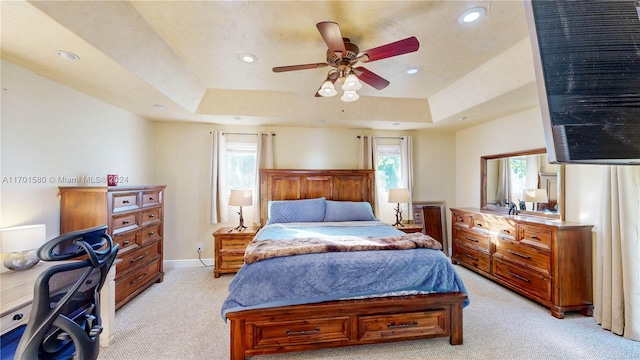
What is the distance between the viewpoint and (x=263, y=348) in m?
1.90

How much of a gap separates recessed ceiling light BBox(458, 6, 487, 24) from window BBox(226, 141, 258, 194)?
3.20 m

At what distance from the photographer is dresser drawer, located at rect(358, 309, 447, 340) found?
6.57ft

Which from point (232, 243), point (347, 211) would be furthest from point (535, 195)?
point (232, 243)

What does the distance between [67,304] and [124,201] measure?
1.76 meters

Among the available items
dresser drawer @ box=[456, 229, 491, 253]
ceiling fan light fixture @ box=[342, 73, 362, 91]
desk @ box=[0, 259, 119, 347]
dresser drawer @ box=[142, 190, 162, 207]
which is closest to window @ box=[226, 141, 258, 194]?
dresser drawer @ box=[142, 190, 162, 207]

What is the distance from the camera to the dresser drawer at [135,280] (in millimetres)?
2627

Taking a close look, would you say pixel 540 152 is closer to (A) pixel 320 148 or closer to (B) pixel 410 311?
(B) pixel 410 311

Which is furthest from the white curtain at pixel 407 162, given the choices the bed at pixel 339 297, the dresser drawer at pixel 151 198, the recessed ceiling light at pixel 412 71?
the dresser drawer at pixel 151 198

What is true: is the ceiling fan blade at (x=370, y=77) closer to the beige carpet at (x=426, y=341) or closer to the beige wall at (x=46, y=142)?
the beige carpet at (x=426, y=341)

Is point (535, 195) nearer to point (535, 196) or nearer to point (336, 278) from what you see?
point (535, 196)

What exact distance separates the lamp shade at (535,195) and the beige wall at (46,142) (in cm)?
534

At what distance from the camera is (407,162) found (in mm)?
4445

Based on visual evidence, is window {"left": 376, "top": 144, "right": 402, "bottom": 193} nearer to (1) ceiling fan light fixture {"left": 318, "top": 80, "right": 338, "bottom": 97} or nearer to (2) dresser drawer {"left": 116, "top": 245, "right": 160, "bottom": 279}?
(1) ceiling fan light fixture {"left": 318, "top": 80, "right": 338, "bottom": 97}

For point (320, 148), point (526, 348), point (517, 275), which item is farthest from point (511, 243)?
point (320, 148)
